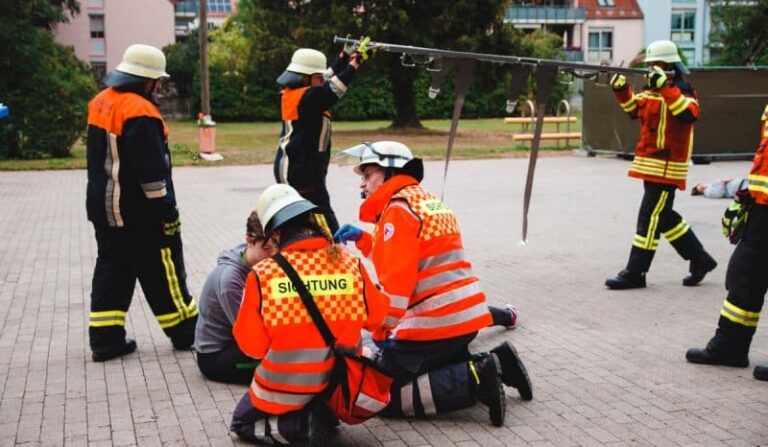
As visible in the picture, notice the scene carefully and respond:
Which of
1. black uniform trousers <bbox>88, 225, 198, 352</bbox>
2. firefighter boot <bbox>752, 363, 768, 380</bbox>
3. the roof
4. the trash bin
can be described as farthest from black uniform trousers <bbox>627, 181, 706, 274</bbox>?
the roof

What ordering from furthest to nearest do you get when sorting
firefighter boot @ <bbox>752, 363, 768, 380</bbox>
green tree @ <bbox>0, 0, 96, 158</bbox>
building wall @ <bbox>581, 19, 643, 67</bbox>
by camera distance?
building wall @ <bbox>581, 19, 643, 67</bbox> → green tree @ <bbox>0, 0, 96, 158</bbox> → firefighter boot @ <bbox>752, 363, 768, 380</bbox>

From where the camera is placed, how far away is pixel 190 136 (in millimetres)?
33594

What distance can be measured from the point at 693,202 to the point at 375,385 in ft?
35.2

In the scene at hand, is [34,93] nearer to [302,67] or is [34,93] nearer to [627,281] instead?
[302,67]

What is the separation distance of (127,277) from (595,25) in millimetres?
67606

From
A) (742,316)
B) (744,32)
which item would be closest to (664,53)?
(742,316)

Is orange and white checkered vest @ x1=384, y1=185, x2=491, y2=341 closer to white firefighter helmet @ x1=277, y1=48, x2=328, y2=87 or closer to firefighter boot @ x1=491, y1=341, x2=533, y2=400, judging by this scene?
firefighter boot @ x1=491, y1=341, x2=533, y2=400

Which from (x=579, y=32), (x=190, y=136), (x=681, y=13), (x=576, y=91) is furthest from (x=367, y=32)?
(x=681, y=13)

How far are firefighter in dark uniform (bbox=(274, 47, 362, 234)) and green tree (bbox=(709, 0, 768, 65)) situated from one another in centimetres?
2345

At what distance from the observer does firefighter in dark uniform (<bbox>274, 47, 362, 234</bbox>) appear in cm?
716

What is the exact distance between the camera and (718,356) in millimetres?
5758

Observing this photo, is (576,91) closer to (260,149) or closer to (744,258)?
(260,149)

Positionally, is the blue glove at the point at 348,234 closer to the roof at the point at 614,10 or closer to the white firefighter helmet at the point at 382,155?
the white firefighter helmet at the point at 382,155

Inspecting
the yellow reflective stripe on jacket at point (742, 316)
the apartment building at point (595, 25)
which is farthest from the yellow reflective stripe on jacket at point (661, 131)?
the apartment building at point (595, 25)
